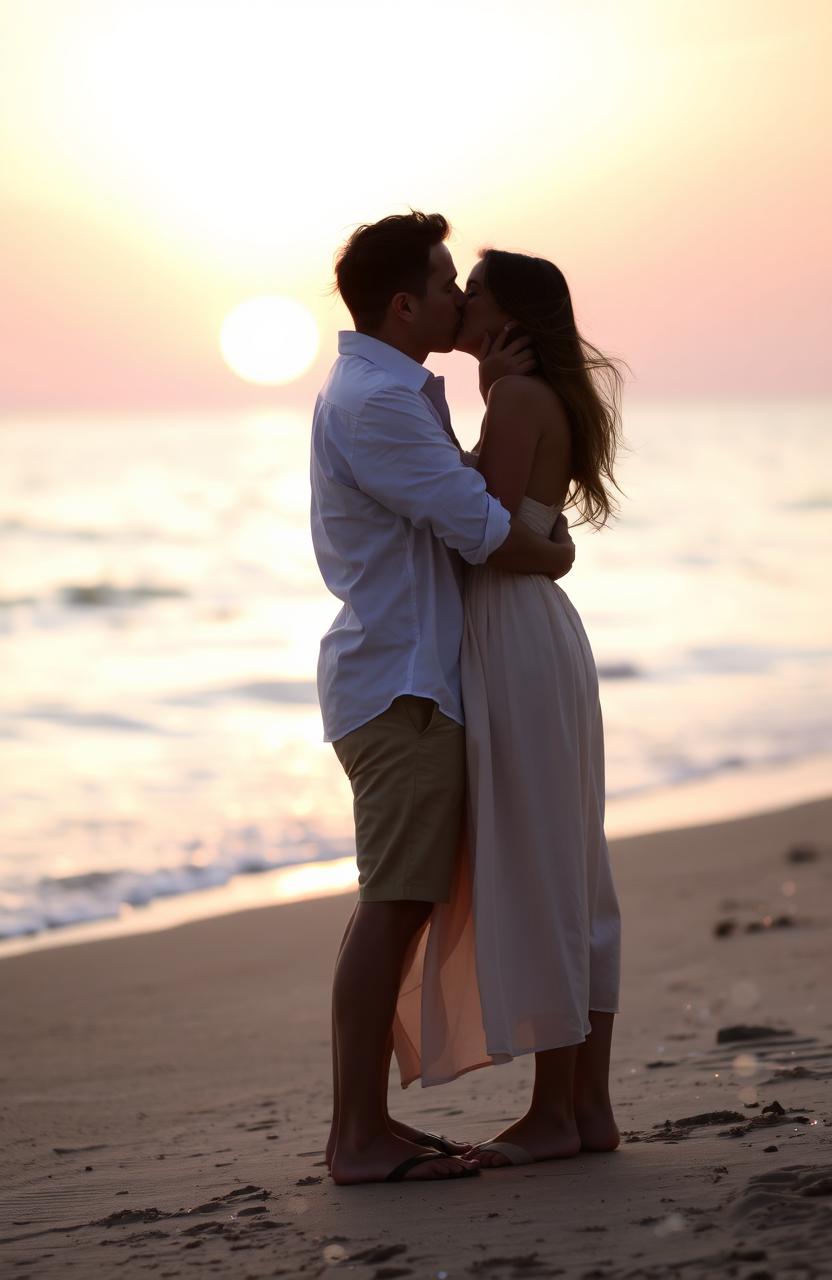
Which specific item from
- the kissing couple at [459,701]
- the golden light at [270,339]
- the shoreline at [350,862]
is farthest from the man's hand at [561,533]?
the golden light at [270,339]

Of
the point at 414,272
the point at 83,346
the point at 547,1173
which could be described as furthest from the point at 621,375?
the point at 83,346

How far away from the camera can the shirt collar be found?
3684 mm

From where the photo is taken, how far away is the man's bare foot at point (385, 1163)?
3580 millimetres

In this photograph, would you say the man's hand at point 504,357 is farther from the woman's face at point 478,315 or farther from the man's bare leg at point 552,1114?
the man's bare leg at point 552,1114

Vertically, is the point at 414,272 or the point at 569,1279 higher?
the point at 414,272

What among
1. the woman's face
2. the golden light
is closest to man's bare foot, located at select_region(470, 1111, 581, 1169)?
the woman's face

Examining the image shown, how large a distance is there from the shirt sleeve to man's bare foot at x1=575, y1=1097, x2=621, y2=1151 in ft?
4.55

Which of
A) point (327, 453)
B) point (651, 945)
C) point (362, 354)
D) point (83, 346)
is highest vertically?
point (83, 346)

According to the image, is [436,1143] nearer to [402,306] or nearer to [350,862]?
[402,306]

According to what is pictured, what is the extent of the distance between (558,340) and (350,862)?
17.0 ft

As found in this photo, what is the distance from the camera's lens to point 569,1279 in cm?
279

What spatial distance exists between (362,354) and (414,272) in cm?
23

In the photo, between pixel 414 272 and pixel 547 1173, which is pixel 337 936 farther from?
pixel 414 272

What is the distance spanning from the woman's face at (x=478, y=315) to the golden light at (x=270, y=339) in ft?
112
